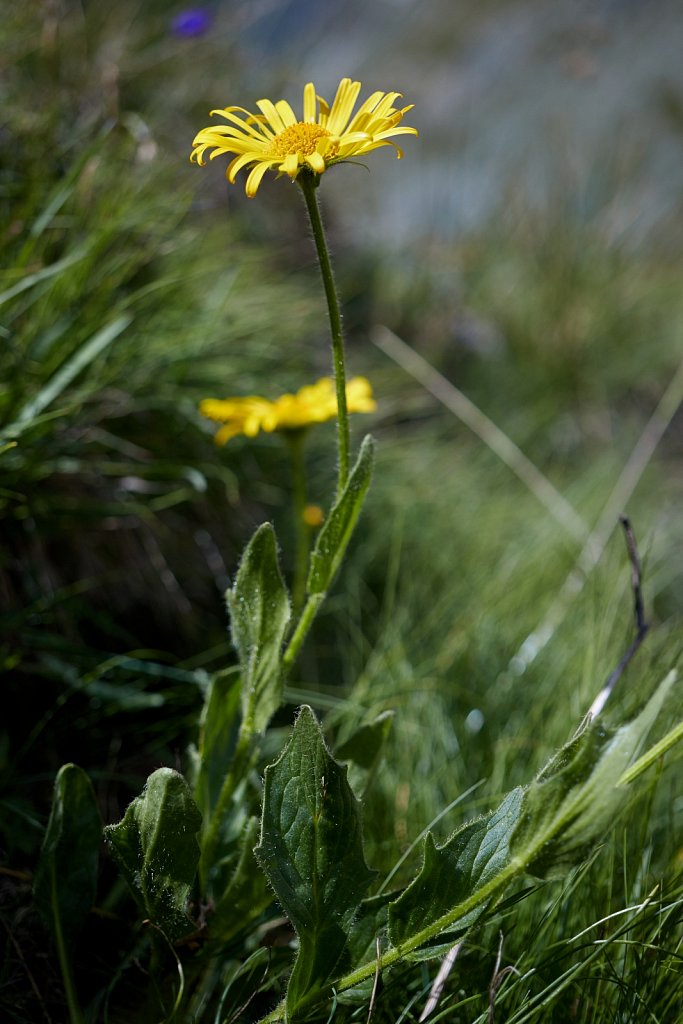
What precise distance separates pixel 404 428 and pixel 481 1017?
1.79 meters

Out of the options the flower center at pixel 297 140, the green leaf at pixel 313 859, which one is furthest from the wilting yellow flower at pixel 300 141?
the green leaf at pixel 313 859

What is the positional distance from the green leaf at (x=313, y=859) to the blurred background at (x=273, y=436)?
260mm

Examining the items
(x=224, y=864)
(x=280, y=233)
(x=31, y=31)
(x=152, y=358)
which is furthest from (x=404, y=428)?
(x=224, y=864)

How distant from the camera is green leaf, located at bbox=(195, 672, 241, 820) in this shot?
76cm

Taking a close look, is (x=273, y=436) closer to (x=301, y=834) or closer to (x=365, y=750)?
(x=365, y=750)

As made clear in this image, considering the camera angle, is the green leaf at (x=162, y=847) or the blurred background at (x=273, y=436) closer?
the green leaf at (x=162, y=847)

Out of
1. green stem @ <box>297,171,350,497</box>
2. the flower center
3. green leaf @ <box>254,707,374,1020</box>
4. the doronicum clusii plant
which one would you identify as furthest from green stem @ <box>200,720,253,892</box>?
the flower center

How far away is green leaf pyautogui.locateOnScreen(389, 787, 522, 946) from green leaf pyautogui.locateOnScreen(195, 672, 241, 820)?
245mm

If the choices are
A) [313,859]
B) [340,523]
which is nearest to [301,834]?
[313,859]

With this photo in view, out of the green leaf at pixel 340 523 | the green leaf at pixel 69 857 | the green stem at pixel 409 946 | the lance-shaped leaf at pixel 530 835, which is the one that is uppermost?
the green leaf at pixel 340 523

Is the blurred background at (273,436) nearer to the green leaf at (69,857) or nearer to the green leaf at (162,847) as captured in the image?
the green leaf at (69,857)

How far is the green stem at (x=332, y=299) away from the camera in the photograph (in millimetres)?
599

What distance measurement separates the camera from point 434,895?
1.89ft

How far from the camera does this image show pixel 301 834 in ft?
1.97
